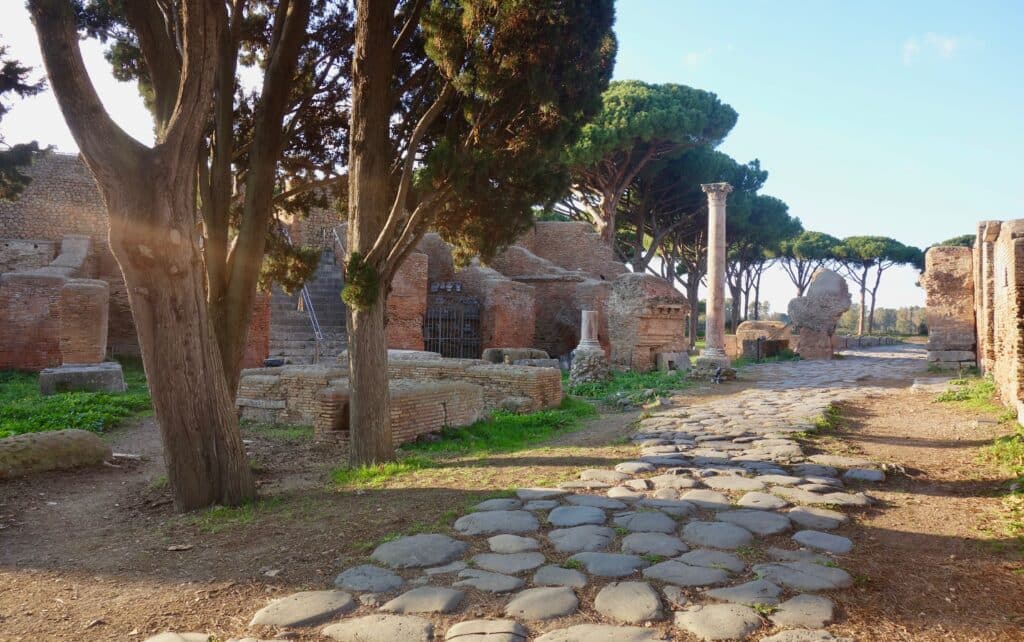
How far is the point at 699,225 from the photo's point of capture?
1138 inches

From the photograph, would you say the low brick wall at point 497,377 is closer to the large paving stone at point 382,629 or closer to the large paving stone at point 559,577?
the large paving stone at point 559,577

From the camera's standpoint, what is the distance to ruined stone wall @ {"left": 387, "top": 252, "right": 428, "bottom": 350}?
59.2ft

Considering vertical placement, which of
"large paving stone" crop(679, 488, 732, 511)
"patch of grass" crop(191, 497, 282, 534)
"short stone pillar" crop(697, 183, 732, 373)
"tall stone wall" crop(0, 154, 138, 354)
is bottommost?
"patch of grass" crop(191, 497, 282, 534)

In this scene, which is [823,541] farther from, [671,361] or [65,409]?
[671,361]

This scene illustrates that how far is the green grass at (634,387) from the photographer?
11578 mm

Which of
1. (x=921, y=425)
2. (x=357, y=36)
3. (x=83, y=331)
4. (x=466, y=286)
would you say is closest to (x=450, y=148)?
(x=357, y=36)

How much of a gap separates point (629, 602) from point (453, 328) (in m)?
18.2

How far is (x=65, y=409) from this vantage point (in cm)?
887

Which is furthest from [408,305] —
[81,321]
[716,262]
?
[716,262]

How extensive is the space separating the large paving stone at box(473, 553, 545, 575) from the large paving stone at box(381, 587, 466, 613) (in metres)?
0.32

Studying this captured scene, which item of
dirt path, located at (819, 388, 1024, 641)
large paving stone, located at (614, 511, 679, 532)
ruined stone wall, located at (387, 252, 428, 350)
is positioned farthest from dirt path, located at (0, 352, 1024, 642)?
ruined stone wall, located at (387, 252, 428, 350)

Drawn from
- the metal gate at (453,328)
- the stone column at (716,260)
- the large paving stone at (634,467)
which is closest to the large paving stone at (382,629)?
the large paving stone at (634,467)

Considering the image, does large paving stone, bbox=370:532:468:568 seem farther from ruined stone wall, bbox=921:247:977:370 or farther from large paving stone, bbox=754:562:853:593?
ruined stone wall, bbox=921:247:977:370

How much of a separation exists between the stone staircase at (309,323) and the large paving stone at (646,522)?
43.0 feet
